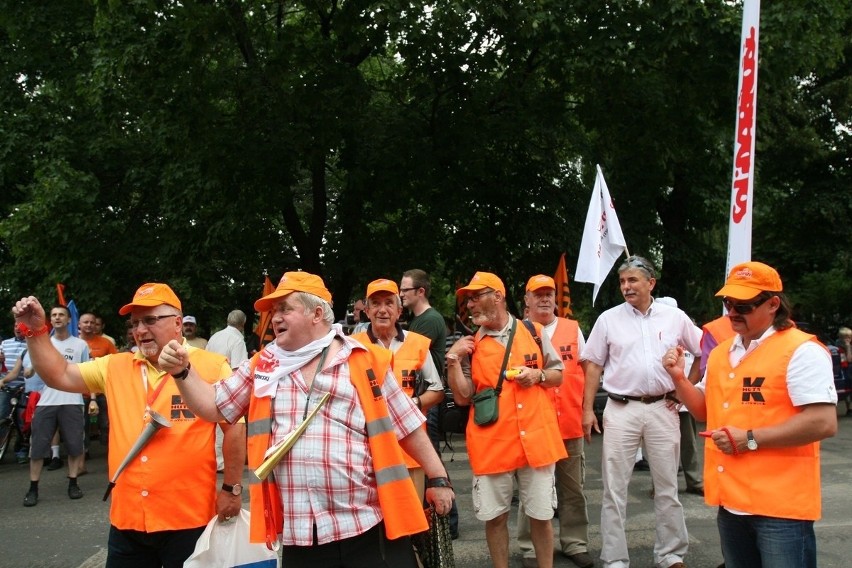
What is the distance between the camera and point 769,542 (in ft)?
11.7

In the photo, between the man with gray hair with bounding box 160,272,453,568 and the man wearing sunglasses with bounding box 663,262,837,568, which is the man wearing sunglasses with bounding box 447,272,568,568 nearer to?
the man wearing sunglasses with bounding box 663,262,837,568

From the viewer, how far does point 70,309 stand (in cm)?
972

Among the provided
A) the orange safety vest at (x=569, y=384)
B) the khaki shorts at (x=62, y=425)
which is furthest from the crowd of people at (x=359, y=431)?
the khaki shorts at (x=62, y=425)

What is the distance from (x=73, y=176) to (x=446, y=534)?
36.7 feet

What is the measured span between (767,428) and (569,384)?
3495 mm

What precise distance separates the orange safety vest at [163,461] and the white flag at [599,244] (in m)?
4.80

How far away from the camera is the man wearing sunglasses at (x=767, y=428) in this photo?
351cm

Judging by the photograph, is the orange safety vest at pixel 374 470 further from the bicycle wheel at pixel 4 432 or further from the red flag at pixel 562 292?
the red flag at pixel 562 292

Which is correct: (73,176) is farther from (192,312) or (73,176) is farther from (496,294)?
(496,294)

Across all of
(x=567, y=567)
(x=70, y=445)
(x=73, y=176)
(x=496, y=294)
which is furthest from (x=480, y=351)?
(x=73, y=176)

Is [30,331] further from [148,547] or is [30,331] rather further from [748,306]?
[748,306]

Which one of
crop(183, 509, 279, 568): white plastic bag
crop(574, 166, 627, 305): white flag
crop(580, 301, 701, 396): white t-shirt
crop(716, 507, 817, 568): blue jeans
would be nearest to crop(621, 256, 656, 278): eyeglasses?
crop(580, 301, 701, 396): white t-shirt

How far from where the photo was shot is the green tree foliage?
12.3 metres

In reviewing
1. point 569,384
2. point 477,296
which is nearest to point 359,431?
point 477,296
